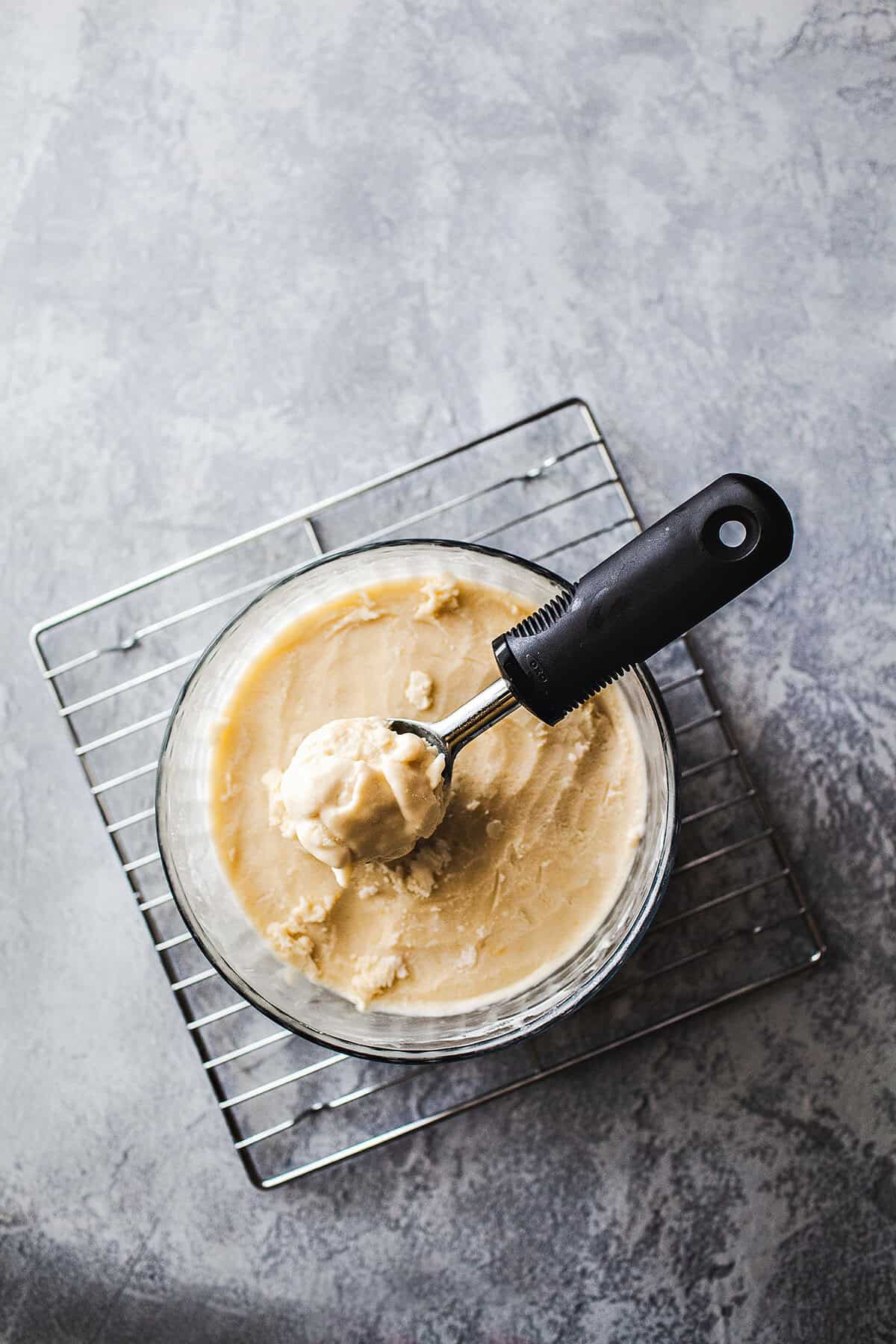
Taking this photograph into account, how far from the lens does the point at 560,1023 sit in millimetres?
1476

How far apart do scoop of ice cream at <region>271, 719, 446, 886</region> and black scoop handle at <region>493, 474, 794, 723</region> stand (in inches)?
6.5

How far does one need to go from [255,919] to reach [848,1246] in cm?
95

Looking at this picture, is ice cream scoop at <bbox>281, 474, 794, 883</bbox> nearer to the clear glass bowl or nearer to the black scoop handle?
the black scoop handle

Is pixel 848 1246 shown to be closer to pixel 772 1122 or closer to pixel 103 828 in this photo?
pixel 772 1122

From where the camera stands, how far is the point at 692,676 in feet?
4.87

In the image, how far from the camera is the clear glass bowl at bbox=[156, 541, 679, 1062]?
1.29m

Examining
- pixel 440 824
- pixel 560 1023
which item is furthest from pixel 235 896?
pixel 560 1023

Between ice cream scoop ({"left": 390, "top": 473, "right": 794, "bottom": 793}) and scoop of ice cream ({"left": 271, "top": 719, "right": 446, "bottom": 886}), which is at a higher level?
ice cream scoop ({"left": 390, "top": 473, "right": 794, "bottom": 793})

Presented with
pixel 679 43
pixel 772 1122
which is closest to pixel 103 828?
pixel 772 1122

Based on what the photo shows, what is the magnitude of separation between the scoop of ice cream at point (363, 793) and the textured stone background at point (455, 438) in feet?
1.54

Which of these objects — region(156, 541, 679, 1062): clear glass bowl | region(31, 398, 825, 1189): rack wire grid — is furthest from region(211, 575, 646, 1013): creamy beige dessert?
region(31, 398, 825, 1189): rack wire grid

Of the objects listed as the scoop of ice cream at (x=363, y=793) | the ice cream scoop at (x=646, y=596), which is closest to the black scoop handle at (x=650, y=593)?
the ice cream scoop at (x=646, y=596)

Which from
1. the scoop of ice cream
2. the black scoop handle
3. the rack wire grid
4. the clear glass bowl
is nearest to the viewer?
the black scoop handle

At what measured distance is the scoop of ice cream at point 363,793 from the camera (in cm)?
118
